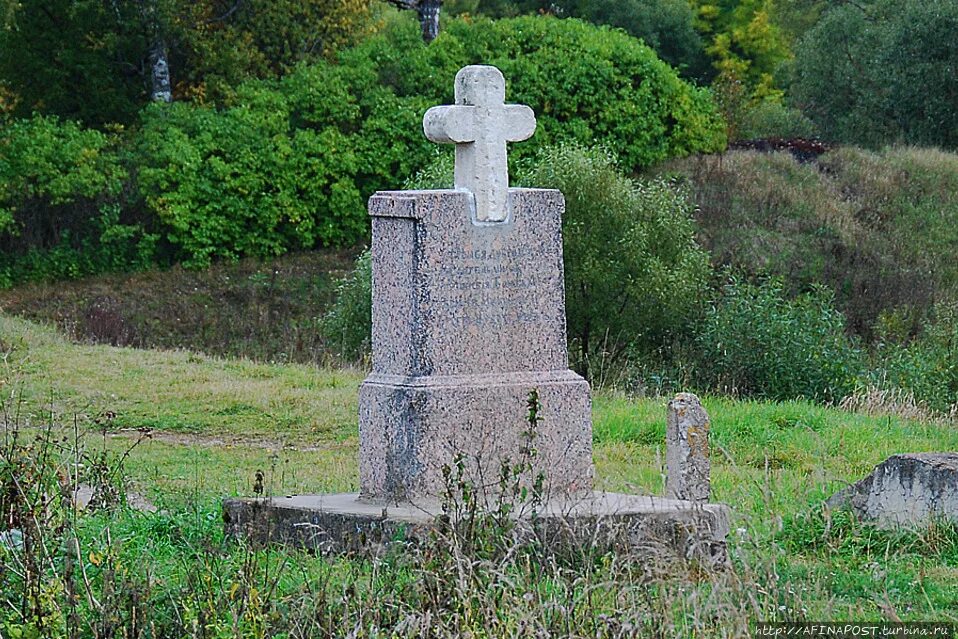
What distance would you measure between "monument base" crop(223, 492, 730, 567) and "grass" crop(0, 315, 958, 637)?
0.18m

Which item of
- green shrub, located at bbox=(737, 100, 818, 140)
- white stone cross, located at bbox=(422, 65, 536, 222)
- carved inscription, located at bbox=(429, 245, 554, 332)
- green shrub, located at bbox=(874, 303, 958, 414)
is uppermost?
green shrub, located at bbox=(737, 100, 818, 140)

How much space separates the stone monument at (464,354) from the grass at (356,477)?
2.37 ft

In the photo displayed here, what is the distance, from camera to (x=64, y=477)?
7289 millimetres

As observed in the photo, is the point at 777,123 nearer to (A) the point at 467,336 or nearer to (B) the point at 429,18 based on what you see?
(B) the point at 429,18

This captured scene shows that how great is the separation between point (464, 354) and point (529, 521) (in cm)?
136

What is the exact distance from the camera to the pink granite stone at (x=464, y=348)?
24.9ft

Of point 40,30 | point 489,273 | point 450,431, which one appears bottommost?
point 450,431

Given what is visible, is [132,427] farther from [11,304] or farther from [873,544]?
[11,304]

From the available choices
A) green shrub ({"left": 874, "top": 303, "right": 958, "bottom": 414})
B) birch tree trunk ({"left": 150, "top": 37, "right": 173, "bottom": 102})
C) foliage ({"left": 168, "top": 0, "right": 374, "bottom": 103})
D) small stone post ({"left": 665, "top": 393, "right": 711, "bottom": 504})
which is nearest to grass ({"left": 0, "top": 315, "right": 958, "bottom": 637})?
small stone post ({"left": 665, "top": 393, "right": 711, "bottom": 504})

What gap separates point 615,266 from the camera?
21.2m

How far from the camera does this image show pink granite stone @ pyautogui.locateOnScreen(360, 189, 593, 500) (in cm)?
759

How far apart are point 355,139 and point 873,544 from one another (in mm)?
24807

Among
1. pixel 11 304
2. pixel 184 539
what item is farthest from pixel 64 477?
pixel 11 304

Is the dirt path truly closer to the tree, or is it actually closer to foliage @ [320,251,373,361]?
foliage @ [320,251,373,361]
